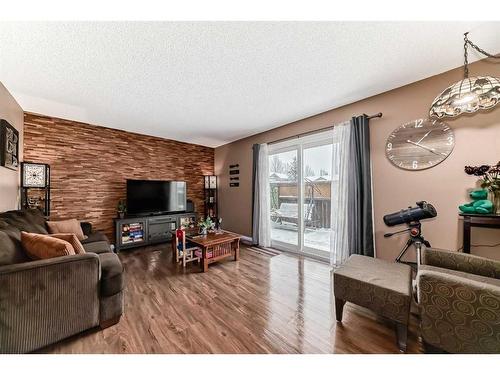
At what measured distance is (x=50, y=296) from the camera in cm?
132

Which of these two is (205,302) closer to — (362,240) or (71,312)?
(71,312)

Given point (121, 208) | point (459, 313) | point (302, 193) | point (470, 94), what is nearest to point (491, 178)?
point (470, 94)

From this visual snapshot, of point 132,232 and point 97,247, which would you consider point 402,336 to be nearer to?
point 97,247

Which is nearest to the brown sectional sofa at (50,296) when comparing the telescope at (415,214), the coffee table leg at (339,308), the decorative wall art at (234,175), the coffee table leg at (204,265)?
the coffee table leg at (204,265)

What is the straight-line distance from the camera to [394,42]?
5.08 feet

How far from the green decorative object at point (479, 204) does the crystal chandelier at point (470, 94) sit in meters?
0.75

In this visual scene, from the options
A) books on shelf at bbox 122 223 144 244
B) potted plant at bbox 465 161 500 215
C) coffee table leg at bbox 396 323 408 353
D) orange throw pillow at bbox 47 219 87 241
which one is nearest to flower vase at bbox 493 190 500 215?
potted plant at bbox 465 161 500 215

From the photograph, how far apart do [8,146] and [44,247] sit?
1741 millimetres

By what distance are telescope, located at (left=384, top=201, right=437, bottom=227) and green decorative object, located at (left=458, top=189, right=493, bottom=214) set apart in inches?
8.7

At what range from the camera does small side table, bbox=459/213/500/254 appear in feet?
5.12

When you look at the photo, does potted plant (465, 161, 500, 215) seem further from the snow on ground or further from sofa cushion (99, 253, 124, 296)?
sofa cushion (99, 253, 124, 296)
